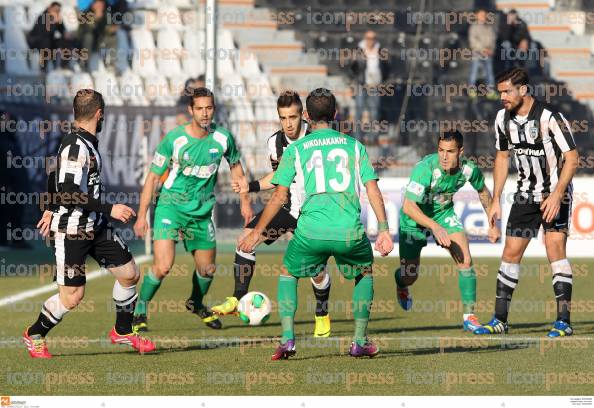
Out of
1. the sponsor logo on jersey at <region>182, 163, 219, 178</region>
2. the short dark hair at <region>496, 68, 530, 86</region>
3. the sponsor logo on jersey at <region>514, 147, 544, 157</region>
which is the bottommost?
the sponsor logo on jersey at <region>182, 163, 219, 178</region>

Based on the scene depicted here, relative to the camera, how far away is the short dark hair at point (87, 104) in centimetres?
A: 970

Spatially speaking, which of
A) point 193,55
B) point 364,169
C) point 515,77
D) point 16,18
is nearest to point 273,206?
point 364,169

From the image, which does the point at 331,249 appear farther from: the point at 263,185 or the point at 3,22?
the point at 3,22

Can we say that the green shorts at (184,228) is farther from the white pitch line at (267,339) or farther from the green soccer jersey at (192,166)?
the white pitch line at (267,339)

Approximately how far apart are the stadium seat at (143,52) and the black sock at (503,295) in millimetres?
15279

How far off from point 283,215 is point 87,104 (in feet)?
10.1

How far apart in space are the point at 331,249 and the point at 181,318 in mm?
3935

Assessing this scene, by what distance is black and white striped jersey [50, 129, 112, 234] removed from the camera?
9547mm

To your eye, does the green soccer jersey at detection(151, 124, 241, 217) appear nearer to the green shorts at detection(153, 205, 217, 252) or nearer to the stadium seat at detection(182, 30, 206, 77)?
the green shorts at detection(153, 205, 217, 252)

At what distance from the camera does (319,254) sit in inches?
367

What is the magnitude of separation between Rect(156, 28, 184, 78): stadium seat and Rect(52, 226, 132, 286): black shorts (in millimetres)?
15900

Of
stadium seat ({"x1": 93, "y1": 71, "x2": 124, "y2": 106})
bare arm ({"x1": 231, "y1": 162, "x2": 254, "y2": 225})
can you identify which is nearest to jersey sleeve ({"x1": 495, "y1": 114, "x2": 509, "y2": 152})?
bare arm ({"x1": 231, "y1": 162, "x2": 254, "y2": 225})

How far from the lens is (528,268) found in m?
18.4

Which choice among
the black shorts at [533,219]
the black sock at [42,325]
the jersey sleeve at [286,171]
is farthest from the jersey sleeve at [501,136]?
the black sock at [42,325]
